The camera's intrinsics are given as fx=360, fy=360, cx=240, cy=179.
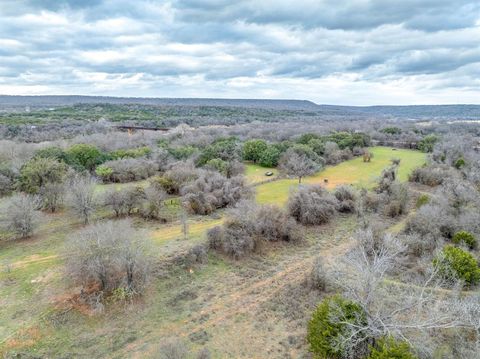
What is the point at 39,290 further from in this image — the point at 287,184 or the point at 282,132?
the point at 282,132

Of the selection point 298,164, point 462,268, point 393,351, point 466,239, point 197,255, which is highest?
point 298,164

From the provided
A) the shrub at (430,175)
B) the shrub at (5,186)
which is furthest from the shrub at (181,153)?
the shrub at (430,175)

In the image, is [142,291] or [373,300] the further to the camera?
[142,291]

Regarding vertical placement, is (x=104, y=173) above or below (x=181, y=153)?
below

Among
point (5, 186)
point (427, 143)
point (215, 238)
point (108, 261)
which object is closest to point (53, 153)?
point (5, 186)

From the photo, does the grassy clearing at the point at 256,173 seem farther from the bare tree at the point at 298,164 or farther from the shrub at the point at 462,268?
the shrub at the point at 462,268

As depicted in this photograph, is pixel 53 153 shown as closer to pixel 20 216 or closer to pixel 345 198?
pixel 20 216

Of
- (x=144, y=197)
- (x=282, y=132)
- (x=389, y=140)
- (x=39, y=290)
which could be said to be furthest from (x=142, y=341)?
(x=389, y=140)
